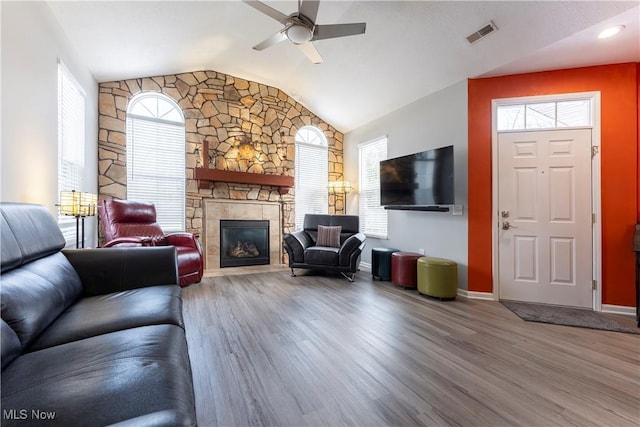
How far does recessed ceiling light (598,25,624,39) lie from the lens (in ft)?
7.80

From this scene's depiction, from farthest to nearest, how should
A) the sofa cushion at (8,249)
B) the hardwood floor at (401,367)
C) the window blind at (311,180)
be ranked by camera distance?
the window blind at (311,180), the hardwood floor at (401,367), the sofa cushion at (8,249)

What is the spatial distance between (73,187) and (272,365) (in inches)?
124

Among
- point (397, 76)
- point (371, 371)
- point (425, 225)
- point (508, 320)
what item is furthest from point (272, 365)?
point (397, 76)

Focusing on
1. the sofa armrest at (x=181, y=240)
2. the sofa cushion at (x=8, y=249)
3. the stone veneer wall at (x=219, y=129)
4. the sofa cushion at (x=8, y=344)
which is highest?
the stone veneer wall at (x=219, y=129)

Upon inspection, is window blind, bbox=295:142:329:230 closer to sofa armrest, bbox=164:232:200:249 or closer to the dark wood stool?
sofa armrest, bbox=164:232:200:249

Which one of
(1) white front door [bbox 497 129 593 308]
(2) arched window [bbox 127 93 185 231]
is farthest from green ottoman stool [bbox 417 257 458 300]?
(2) arched window [bbox 127 93 185 231]

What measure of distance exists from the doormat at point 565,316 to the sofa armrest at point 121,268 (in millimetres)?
3278

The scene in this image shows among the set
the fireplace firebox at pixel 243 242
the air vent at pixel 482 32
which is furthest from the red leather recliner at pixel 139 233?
the air vent at pixel 482 32

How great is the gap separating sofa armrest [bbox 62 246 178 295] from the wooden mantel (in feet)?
8.65

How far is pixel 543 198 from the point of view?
10.1 feet

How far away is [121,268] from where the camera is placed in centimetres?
191

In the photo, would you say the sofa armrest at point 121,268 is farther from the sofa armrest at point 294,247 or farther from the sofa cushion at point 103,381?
the sofa armrest at point 294,247

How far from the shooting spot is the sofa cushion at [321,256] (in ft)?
13.5

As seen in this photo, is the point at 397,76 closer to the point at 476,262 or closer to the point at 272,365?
the point at 476,262
